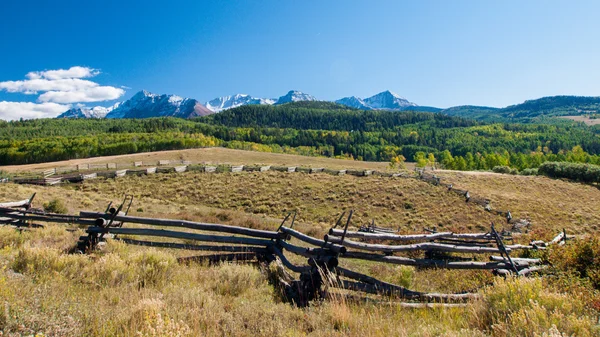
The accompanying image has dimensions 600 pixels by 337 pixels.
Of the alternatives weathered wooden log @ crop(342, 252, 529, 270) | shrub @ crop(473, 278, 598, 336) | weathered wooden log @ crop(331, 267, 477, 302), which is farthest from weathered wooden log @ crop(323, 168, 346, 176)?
shrub @ crop(473, 278, 598, 336)

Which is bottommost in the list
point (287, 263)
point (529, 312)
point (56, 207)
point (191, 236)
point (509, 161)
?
point (509, 161)

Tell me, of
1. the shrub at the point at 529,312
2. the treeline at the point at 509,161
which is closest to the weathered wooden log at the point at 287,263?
the shrub at the point at 529,312

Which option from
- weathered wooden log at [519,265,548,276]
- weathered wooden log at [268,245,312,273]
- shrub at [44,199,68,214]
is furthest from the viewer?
shrub at [44,199,68,214]

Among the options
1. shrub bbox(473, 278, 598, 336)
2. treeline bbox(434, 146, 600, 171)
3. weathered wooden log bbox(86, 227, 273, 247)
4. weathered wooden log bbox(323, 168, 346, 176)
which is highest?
shrub bbox(473, 278, 598, 336)

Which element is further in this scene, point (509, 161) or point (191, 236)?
point (509, 161)

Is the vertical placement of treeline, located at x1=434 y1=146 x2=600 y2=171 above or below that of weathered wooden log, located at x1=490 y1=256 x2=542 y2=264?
below

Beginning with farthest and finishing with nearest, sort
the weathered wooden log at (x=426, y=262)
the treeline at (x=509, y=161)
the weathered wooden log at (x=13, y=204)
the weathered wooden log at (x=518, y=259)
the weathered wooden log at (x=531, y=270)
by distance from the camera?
the treeline at (x=509, y=161)
the weathered wooden log at (x=13, y=204)
the weathered wooden log at (x=518, y=259)
the weathered wooden log at (x=531, y=270)
the weathered wooden log at (x=426, y=262)

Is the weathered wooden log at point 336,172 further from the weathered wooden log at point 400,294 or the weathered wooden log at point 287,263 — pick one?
the weathered wooden log at point 400,294

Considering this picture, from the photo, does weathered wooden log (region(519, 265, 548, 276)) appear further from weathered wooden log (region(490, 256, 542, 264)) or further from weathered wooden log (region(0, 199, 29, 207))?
weathered wooden log (region(0, 199, 29, 207))

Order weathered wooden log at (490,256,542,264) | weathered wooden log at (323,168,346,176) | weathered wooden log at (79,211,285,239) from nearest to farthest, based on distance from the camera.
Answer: weathered wooden log at (490,256,542,264), weathered wooden log at (79,211,285,239), weathered wooden log at (323,168,346,176)

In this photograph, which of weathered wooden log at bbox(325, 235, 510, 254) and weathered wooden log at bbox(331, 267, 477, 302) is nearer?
weathered wooden log at bbox(331, 267, 477, 302)

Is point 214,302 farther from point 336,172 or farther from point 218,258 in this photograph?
point 336,172

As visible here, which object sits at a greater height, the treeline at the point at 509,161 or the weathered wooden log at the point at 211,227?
the weathered wooden log at the point at 211,227

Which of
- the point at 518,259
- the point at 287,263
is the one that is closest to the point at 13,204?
the point at 287,263
